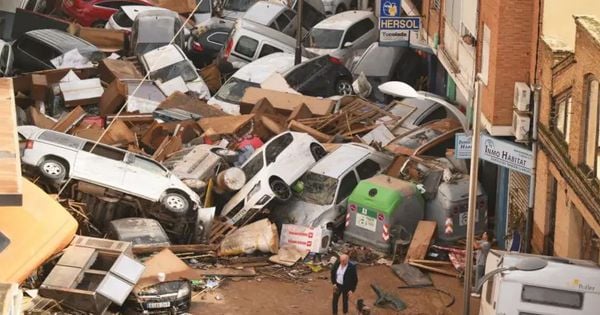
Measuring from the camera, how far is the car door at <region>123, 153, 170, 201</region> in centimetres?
2889

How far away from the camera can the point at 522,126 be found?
90.5 feet

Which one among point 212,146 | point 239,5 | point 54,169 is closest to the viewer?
point 54,169

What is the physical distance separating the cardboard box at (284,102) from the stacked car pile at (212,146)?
46mm

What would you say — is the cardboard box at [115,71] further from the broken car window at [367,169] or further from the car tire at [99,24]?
the broken car window at [367,169]

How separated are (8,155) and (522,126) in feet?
30.4

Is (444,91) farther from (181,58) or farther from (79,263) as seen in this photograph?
(79,263)

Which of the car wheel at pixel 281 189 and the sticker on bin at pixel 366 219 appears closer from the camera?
the sticker on bin at pixel 366 219

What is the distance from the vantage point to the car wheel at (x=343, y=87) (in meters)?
39.2

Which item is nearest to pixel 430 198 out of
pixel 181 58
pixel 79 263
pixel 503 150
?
pixel 503 150

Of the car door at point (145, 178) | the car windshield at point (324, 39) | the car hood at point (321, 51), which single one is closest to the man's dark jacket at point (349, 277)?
the car door at point (145, 178)

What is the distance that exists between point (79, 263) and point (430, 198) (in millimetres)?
7476

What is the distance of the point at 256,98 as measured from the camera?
3619cm

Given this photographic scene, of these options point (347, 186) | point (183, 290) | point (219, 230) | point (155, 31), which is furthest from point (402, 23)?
point (183, 290)

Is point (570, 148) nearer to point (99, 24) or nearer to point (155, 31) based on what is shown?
point (155, 31)
